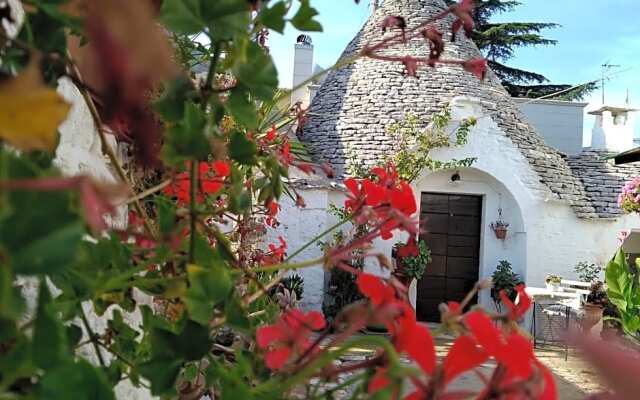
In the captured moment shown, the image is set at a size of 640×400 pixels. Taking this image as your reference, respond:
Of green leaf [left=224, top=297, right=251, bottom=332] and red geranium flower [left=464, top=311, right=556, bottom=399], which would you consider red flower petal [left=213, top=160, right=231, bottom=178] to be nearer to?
green leaf [left=224, top=297, right=251, bottom=332]

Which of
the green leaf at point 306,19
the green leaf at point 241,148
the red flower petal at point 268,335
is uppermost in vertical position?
the green leaf at point 306,19

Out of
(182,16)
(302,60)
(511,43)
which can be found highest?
(511,43)

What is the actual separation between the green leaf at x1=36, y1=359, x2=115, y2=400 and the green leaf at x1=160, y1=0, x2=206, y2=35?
7.9 inches

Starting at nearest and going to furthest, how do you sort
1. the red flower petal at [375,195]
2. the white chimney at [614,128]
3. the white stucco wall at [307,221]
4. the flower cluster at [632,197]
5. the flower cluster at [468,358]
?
the flower cluster at [468,358]
the red flower petal at [375,195]
the flower cluster at [632,197]
the white stucco wall at [307,221]
the white chimney at [614,128]

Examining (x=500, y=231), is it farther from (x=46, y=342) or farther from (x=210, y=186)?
(x=46, y=342)

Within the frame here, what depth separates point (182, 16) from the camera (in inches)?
14.6

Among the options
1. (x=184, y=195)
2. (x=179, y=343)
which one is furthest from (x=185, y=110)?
(x=184, y=195)

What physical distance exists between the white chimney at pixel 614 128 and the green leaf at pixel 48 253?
10973mm

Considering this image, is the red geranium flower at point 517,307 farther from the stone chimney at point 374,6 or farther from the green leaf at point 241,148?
the stone chimney at point 374,6

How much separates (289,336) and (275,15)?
214mm

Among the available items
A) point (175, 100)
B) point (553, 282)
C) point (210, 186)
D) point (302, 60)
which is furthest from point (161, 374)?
point (302, 60)

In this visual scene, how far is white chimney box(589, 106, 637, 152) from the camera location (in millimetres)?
10164

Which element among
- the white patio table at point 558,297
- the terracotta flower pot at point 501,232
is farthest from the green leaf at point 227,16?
the terracotta flower pot at point 501,232

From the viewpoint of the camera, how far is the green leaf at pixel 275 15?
43 cm
